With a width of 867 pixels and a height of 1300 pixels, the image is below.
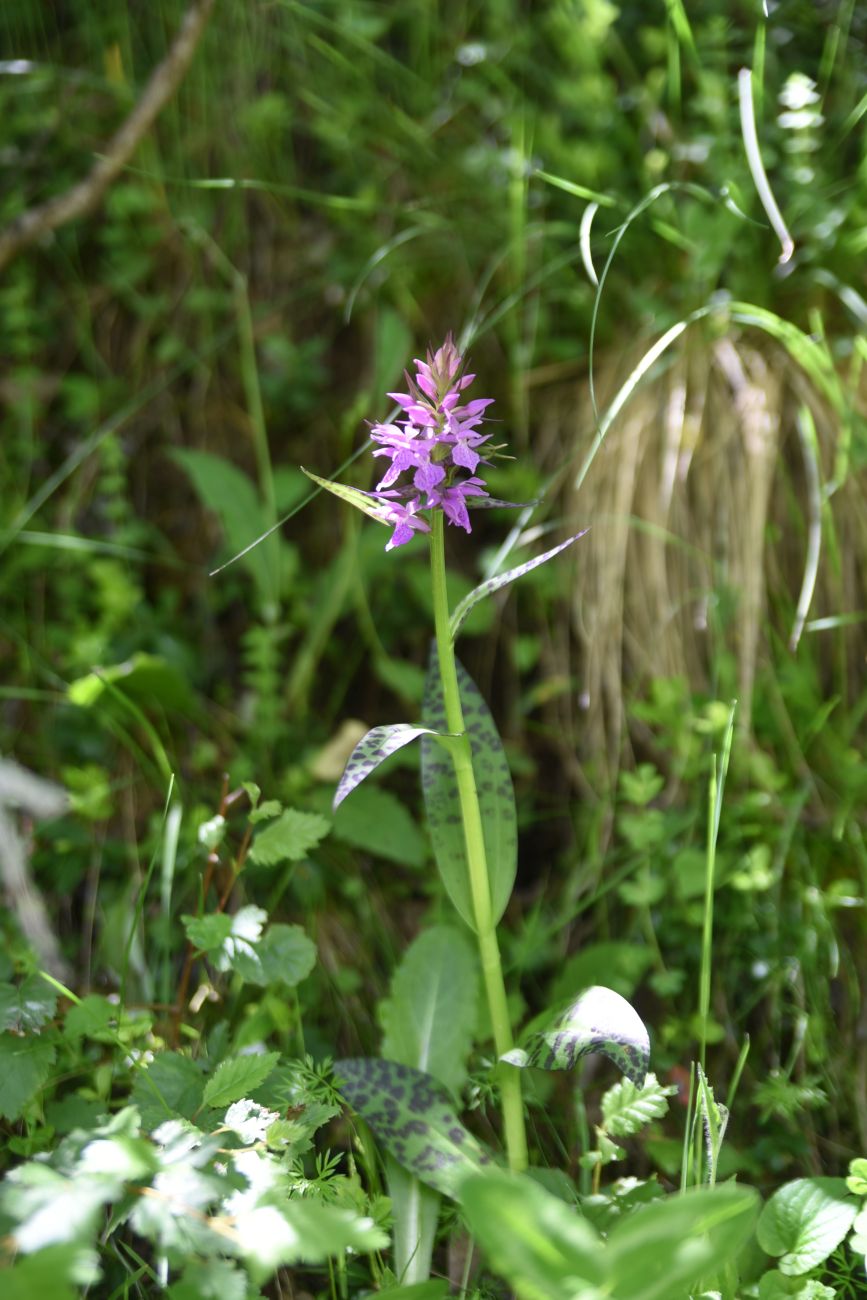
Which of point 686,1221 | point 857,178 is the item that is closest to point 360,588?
point 857,178

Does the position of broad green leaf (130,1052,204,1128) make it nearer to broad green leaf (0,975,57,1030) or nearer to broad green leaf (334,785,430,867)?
broad green leaf (0,975,57,1030)

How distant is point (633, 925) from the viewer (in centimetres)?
147

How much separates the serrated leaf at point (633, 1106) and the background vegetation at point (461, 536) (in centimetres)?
20

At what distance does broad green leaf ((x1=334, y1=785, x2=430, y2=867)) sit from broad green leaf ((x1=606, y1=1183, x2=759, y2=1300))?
33.2 inches

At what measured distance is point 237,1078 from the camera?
3.27 ft

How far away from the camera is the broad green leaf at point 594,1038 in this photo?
39.9 inches

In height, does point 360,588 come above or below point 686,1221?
above

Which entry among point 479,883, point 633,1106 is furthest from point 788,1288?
point 479,883

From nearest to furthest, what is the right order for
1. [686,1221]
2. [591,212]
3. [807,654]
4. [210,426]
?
[686,1221] → [591,212] → [807,654] → [210,426]

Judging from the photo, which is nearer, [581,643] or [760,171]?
[760,171]

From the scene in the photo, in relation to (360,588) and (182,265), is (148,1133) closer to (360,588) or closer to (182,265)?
(360,588)

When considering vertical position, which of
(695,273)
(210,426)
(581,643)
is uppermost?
(695,273)

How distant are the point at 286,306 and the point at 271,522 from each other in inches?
25.5

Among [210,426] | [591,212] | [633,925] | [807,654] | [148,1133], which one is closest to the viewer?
[148,1133]
